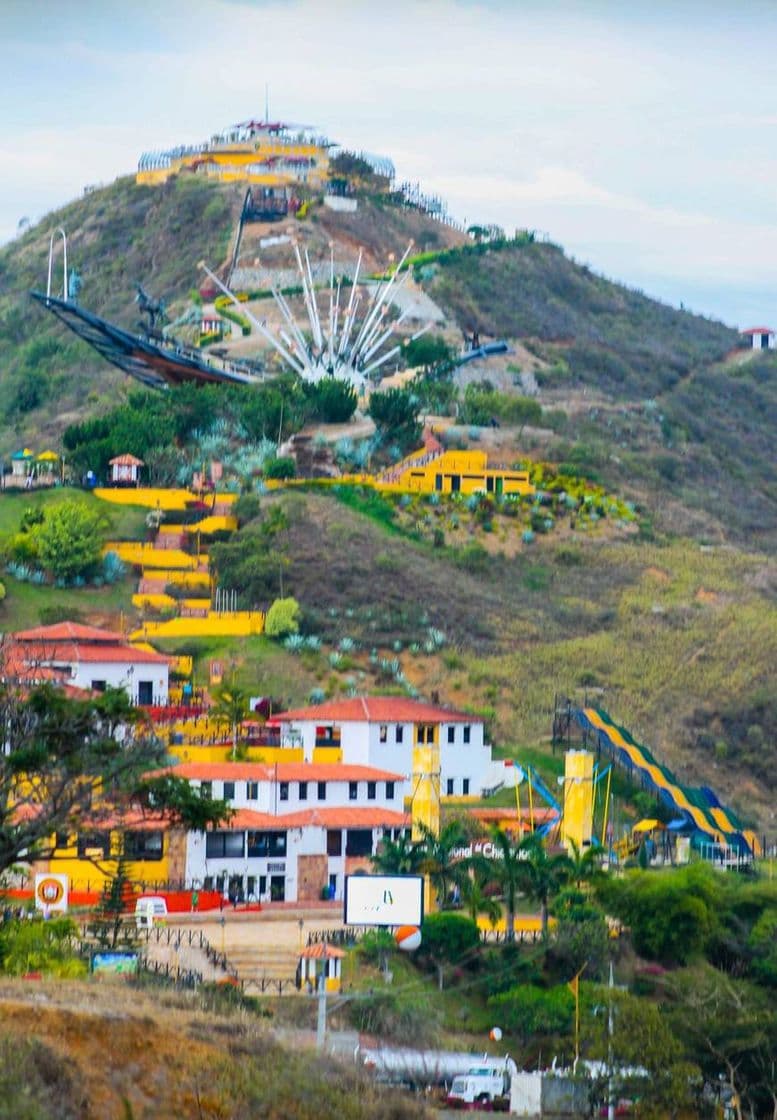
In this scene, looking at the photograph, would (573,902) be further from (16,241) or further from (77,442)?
(16,241)

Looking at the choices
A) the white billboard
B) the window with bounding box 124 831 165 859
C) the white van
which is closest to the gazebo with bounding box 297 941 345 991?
the white billboard

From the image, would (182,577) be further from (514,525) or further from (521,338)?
(521,338)

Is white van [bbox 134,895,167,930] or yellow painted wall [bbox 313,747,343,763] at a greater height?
yellow painted wall [bbox 313,747,343,763]

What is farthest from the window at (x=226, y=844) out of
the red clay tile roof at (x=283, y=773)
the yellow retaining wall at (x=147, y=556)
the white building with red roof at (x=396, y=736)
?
the yellow retaining wall at (x=147, y=556)

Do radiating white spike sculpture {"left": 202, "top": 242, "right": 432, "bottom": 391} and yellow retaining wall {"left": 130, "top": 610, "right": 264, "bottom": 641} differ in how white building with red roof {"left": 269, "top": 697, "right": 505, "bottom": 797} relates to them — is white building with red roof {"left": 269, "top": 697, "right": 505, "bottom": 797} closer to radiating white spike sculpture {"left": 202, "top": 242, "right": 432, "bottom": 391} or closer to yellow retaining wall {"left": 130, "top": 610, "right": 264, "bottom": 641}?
yellow retaining wall {"left": 130, "top": 610, "right": 264, "bottom": 641}

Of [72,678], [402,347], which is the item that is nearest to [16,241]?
[402,347]

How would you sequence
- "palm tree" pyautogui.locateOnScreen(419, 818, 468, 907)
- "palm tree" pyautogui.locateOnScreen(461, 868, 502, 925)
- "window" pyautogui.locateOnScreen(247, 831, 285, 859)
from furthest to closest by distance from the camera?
1. "window" pyautogui.locateOnScreen(247, 831, 285, 859)
2. "palm tree" pyautogui.locateOnScreen(419, 818, 468, 907)
3. "palm tree" pyautogui.locateOnScreen(461, 868, 502, 925)

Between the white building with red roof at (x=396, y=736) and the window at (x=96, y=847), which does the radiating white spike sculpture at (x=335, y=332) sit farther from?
the window at (x=96, y=847)
